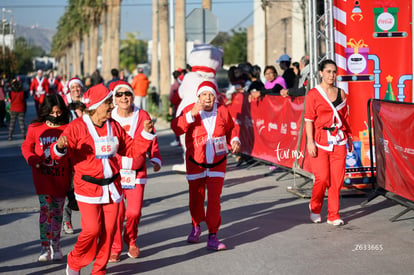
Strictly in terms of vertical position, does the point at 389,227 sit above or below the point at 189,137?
below

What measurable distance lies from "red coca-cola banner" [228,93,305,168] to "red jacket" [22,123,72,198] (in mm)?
4879

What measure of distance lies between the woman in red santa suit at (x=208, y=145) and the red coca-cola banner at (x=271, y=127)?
3647 millimetres

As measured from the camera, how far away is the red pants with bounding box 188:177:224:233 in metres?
7.79

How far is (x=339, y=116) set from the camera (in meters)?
9.16

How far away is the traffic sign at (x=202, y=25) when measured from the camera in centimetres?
1861

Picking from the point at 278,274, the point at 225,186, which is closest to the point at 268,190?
the point at 225,186

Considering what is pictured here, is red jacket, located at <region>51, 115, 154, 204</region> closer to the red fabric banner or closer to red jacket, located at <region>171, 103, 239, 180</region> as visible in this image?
red jacket, located at <region>171, 103, 239, 180</region>

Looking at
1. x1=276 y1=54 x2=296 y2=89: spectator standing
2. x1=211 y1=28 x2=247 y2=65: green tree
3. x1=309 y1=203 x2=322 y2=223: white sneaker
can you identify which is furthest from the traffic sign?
x1=211 y1=28 x2=247 y2=65: green tree

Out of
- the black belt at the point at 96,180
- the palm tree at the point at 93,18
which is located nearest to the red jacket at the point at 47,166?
the black belt at the point at 96,180

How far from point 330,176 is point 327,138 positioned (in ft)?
1.57

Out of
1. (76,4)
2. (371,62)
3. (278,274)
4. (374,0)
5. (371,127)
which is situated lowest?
(278,274)

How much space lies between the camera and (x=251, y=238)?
332 inches

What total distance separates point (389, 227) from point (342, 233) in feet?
2.19

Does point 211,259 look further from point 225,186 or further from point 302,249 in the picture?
point 225,186
